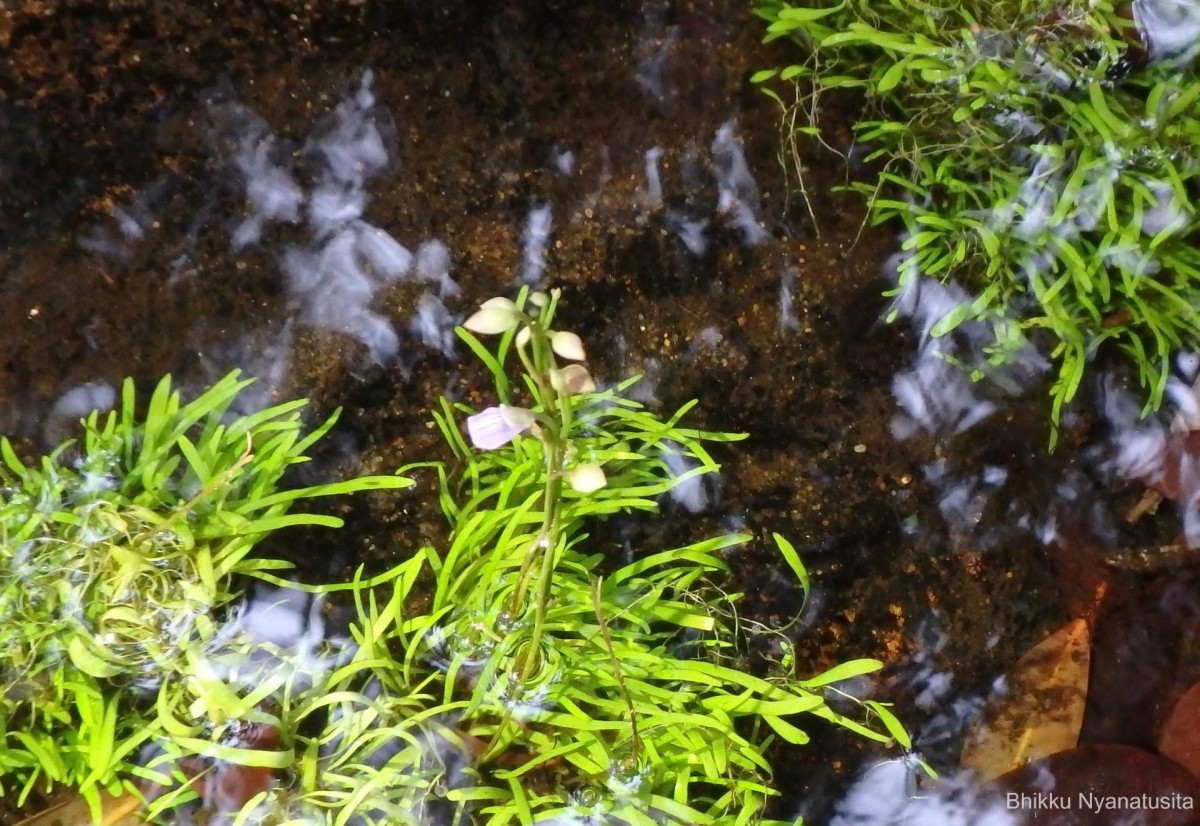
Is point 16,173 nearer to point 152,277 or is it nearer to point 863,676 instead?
point 152,277

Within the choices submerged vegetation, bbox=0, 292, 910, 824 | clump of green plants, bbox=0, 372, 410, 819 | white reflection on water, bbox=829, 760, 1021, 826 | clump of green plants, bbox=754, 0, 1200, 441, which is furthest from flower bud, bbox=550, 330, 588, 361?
white reflection on water, bbox=829, 760, 1021, 826

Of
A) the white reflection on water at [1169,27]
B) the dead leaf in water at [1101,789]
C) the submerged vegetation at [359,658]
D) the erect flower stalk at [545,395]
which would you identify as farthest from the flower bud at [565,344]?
the white reflection on water at [1169,27]

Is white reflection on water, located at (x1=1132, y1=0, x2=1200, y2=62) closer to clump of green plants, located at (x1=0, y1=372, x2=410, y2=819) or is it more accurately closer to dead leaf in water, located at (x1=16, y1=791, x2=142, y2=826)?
clump of green plants, located at (x1=0, y1=372, x2=410, y2=819)

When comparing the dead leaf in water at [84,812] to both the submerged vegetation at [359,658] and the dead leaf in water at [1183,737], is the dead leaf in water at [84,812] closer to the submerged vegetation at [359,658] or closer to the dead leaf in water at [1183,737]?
the submerged vegetation at [359,658]

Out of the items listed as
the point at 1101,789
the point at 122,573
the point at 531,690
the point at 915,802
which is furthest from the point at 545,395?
the point at 1101,789

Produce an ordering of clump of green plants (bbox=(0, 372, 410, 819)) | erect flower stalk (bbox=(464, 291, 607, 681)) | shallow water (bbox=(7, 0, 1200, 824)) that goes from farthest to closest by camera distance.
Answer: shallow water (bbox=(7, 0, 1200, 824)) < clump of green plants (bbox=(0, 372, 410, 819)) < erect flower stalk (bbox=(464, 291, 607, 681))

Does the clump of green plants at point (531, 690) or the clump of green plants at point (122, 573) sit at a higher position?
the clump of green plants at point (122, 573)

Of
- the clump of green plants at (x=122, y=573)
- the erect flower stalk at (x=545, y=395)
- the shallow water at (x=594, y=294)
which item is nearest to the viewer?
the erect flower stalk at (x=545, y=395)

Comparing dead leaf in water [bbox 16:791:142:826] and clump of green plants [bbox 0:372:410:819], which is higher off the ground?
clump of green plants [bbox 0:372:410:819]
